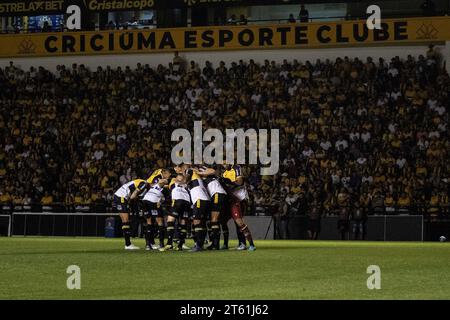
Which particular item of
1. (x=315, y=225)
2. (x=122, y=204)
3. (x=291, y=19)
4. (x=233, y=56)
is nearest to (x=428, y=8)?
(x=291, y=19)

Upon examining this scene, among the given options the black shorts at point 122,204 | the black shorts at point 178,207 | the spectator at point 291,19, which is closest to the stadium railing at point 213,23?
the spectator at point 291,19

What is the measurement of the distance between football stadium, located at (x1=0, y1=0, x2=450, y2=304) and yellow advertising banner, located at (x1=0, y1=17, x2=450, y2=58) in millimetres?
62

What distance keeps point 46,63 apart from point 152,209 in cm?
2279

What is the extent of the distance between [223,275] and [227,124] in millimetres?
22504

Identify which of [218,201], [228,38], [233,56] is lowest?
[218,201]

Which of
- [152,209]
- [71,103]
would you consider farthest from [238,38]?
[152,209]

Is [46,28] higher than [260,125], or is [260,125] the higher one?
[46,28]

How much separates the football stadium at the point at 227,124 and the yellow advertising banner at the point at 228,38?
6 centimetres

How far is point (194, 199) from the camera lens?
22.3 meters

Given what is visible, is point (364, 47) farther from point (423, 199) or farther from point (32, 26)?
point (32, 26)

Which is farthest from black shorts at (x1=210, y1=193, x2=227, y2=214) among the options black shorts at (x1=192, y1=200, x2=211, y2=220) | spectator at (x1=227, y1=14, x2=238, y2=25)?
spectator at (x1=227, y1=14, x2=238, y2=25)

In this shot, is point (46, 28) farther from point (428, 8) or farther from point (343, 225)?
point (343, 225)

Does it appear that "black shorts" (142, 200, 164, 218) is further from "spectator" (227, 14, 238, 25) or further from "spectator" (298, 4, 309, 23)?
"spectator" (227, 14, 238, 25)

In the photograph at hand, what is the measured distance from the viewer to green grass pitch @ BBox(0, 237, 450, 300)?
1192 centimetres
